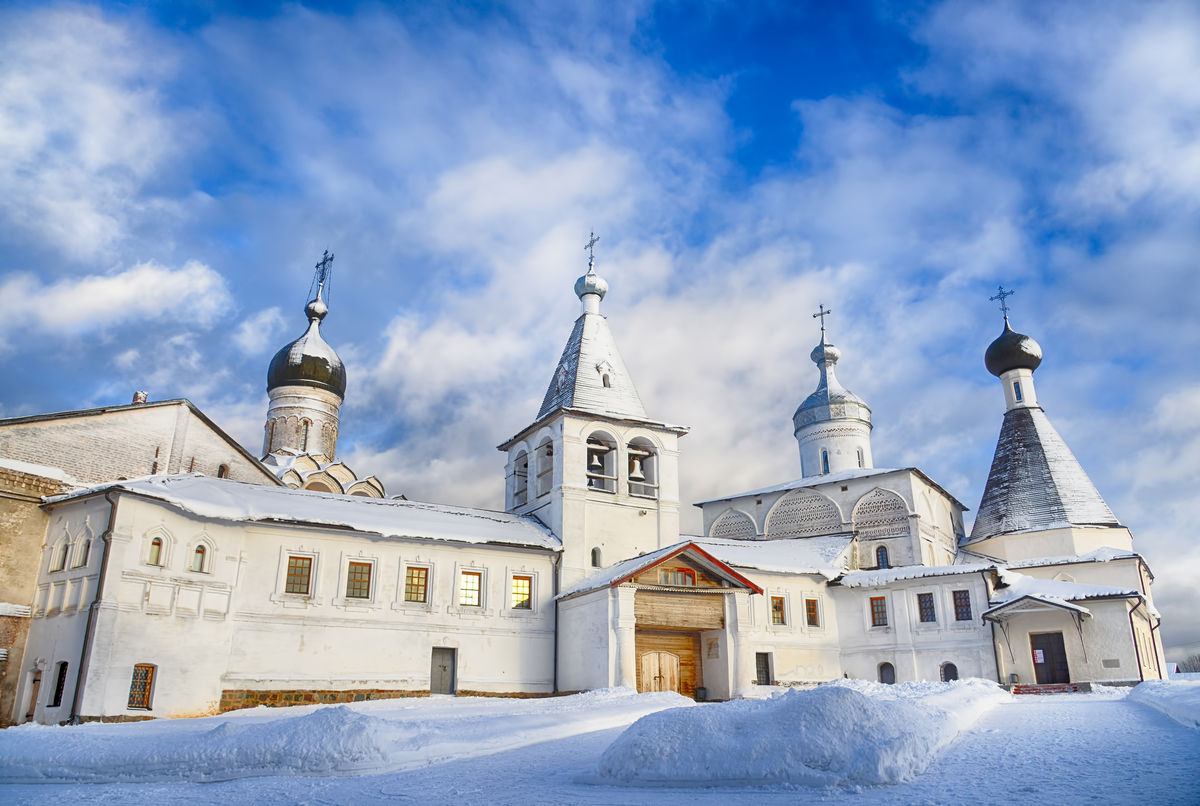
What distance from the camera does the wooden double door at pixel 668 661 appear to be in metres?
22.7

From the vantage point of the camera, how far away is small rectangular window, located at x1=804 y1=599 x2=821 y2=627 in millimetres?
27875

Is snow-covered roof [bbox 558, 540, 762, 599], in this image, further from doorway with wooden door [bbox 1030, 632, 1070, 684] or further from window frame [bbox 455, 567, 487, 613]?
doorway with wooden door [bbox 1030, 632, 1070, 684]

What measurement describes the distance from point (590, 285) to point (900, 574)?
1407cm

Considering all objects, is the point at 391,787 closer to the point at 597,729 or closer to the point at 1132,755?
the point at 597,729

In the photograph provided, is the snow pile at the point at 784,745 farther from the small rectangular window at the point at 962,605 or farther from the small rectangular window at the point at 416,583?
the small rectangular window at the point at 962,605

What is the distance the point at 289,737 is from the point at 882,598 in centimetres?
2280

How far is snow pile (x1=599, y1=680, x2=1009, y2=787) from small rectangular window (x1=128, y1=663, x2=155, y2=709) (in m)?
13.8

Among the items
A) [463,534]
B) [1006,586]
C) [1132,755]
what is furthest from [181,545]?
[1006,586]

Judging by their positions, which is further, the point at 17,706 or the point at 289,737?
the point at 17,706

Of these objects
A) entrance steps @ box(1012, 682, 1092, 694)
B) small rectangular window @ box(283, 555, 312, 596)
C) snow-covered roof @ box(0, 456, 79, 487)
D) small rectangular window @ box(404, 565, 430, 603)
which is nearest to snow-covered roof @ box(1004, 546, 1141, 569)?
entrance steps @ box(1012, 682, 1092, 694)

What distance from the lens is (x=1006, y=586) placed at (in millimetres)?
26672

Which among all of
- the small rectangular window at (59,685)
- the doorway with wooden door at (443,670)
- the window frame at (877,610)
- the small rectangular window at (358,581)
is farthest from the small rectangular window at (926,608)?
the small rectangular window at (59,685)

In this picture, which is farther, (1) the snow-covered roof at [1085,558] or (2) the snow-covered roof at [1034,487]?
(2) the snow-covered roof at [1034,487]

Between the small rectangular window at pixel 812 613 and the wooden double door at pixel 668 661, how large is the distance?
5741 mm
